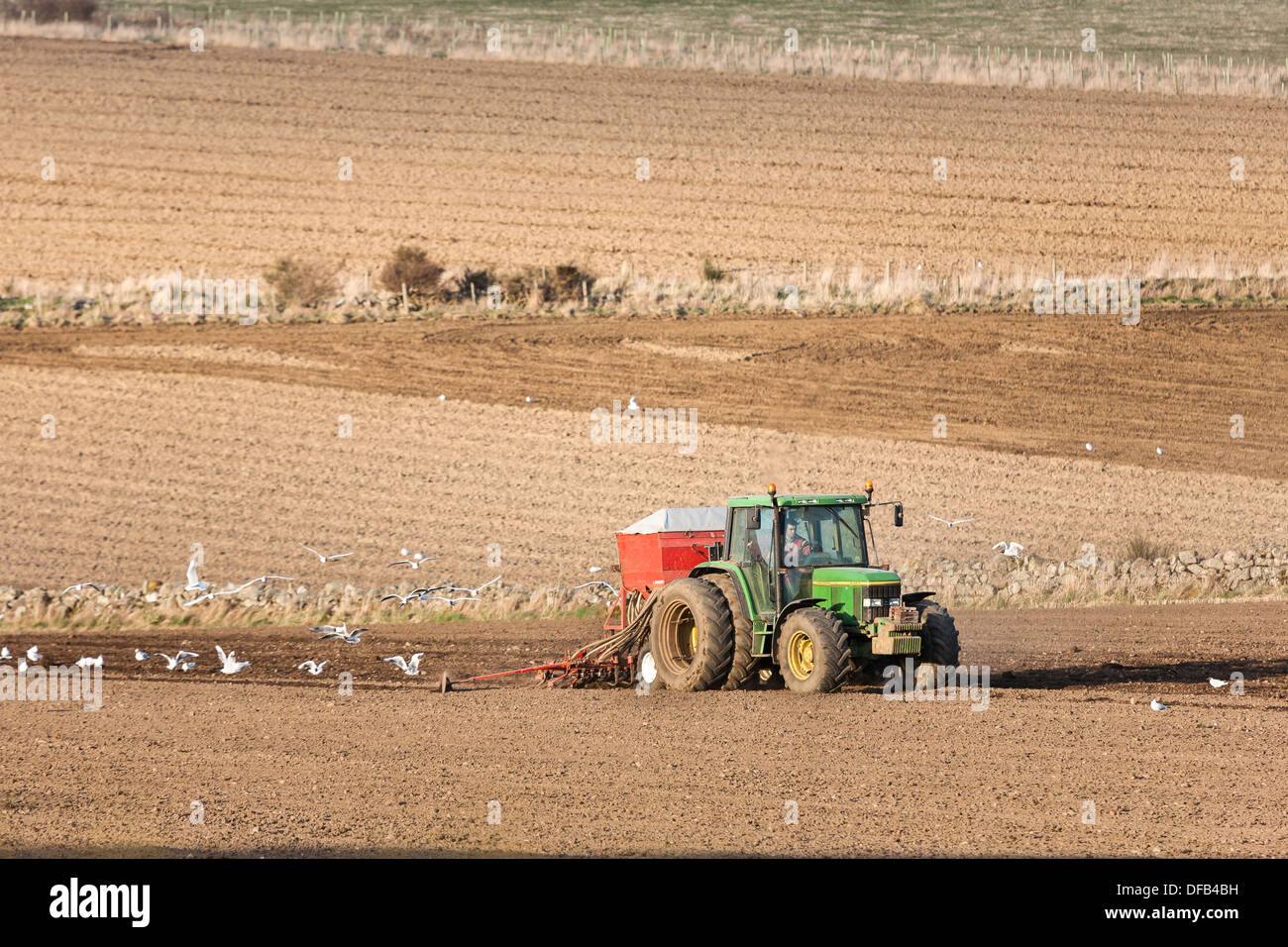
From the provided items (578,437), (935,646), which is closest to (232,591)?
(578,437)

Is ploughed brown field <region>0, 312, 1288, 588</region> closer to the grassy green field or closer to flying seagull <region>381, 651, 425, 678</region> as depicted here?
flying seagull <region>381, 651, 425, 678</region>

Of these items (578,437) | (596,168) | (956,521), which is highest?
(596,168)

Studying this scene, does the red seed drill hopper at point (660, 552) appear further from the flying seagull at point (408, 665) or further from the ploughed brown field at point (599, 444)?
the flying seagull at point (408, 665)

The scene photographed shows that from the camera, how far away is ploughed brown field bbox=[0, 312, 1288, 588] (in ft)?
79.8

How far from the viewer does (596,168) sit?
44.1 metres

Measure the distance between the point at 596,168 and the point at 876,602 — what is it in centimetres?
3258

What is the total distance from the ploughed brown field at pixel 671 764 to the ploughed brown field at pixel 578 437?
292 inches

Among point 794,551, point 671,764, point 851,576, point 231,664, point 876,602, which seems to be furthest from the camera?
point 231,664

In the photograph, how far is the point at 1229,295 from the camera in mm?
34219

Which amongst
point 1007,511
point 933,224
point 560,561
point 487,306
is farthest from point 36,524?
point 933,224

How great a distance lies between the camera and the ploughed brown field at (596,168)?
126 ft

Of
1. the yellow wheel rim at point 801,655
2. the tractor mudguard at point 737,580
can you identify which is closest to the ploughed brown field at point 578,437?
the tractor mudguard at point 737,580

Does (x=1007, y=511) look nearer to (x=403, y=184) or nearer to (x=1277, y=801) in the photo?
(x=1277, y=801)

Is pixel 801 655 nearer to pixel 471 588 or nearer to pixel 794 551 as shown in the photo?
pixel 794 551
